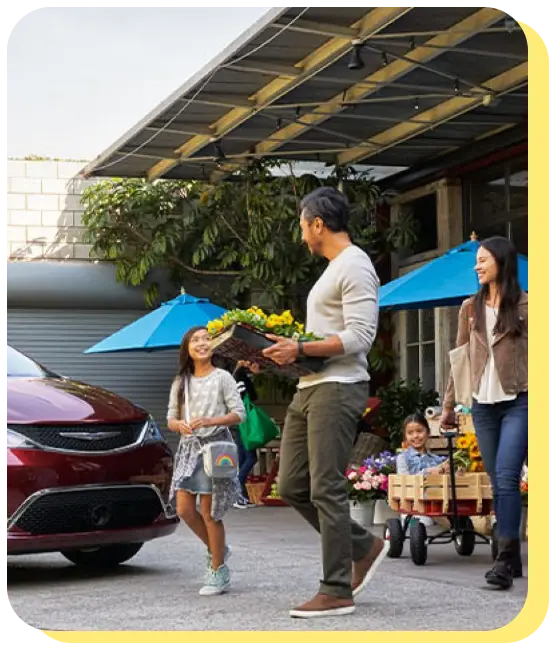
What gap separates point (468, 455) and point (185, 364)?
2.52 metres

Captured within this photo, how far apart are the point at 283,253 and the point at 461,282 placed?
171 inches

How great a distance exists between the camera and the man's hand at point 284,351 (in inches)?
224

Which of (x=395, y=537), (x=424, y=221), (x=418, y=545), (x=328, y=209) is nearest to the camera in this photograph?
(x=328, y=209)

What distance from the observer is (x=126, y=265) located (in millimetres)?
15602

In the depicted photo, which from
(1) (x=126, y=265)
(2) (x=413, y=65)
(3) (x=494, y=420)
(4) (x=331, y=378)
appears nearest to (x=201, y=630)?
(4) (x=331, y=378)

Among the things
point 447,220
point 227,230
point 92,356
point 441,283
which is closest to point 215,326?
point 441,283

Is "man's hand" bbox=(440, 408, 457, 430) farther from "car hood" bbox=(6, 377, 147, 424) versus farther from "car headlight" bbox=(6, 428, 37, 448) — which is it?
"car headlight" bbox=(6, 428, 37, 448)

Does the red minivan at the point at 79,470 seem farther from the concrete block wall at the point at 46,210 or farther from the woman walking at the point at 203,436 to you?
the concrete block wall at the point at 46,210

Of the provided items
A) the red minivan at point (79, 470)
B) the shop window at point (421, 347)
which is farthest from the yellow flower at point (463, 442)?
the shop window at point (421, 347)

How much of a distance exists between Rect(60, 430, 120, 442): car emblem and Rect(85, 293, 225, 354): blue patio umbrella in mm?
5414

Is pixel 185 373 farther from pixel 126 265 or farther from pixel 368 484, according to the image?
pixel 126 265

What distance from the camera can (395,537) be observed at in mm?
8391

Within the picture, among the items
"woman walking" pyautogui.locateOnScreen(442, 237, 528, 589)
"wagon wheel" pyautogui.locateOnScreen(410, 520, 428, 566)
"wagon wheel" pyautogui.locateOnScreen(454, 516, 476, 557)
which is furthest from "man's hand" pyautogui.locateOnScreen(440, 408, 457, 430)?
"wagon wheel" pyautogui.locateOnScreen(454, 516, 476, 557)

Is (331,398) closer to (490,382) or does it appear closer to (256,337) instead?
(256,337)
